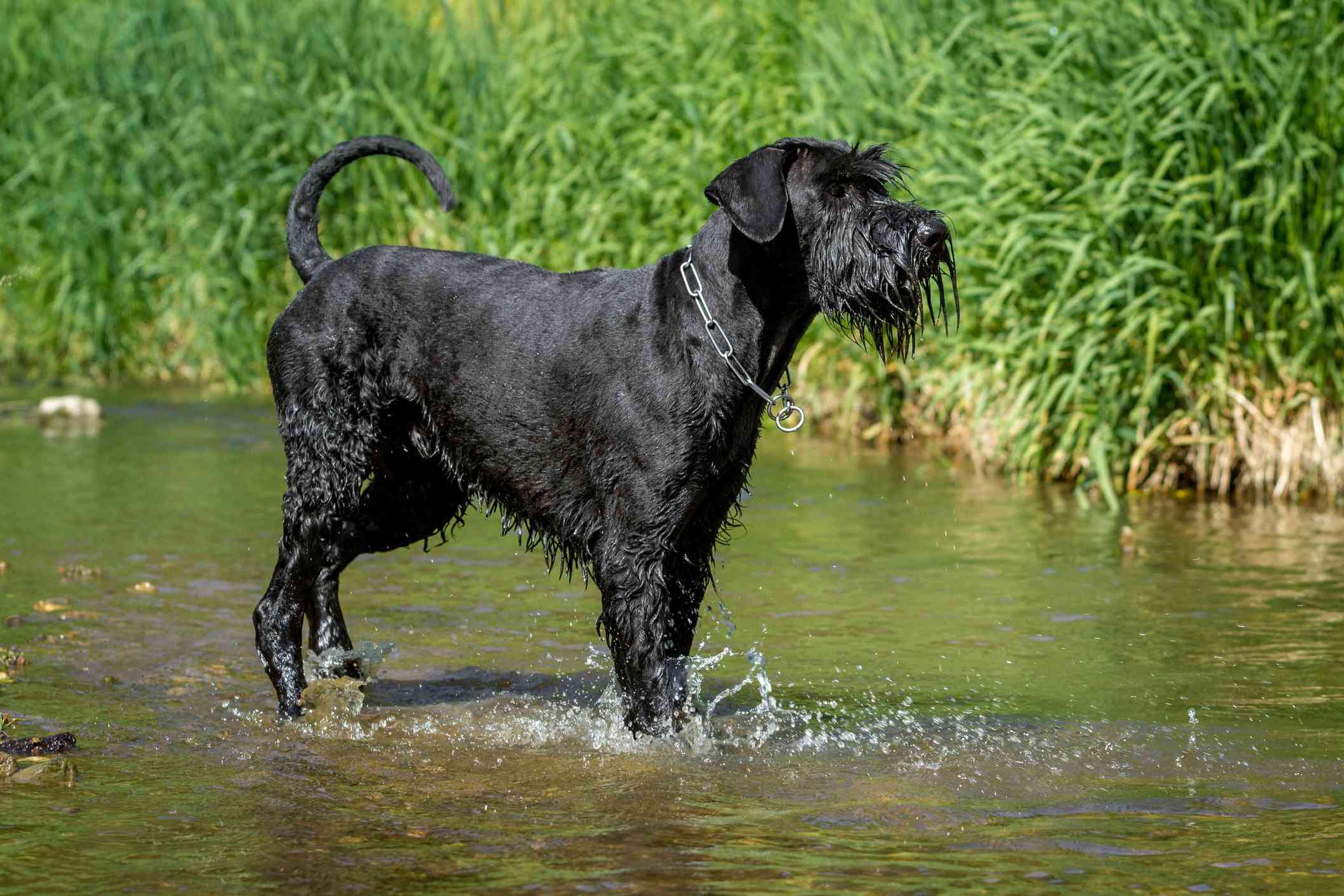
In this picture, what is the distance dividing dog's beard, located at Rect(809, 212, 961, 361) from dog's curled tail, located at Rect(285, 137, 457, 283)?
1536mm

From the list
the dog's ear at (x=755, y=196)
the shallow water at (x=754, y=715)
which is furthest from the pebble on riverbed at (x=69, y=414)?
the dog's ear at (x=755, y=196)

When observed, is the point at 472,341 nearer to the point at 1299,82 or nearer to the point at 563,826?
the point at 563,826

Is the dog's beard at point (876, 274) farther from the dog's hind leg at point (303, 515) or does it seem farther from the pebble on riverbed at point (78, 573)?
the pebble on riverbed at point (78, 573)

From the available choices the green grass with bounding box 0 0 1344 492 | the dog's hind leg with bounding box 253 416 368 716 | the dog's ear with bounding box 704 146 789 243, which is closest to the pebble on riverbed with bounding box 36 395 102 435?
the green grass with bounding box 0 0 1344 492

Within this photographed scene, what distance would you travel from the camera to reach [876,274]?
4.36 m

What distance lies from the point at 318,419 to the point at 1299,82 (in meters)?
4.84

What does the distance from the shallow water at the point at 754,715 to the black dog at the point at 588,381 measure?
0.44 m

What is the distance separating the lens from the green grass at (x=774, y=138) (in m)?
7.76

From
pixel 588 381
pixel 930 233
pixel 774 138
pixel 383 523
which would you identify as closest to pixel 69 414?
pixel 774 138

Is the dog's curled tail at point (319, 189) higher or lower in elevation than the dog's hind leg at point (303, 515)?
higher

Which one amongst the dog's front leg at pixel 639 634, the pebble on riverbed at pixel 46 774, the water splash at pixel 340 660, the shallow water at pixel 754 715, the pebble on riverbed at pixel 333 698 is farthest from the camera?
the water splash at pixel 340 660

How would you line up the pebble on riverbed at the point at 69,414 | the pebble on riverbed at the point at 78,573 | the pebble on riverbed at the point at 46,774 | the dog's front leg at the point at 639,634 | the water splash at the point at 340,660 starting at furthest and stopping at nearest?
the pebble on riverbed at the point at 69,414 < the pebble on riverbed at the point at 78,573 < the water splash at the point at 340,660 < the dog's front leg at the point at 639,634 < the pebble on riverbed at the point at 46,774

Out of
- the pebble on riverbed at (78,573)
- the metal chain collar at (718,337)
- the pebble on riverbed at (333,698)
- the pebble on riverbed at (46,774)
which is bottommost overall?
the pebble on riverbed at (46,774)

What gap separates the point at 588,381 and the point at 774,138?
574 cm
